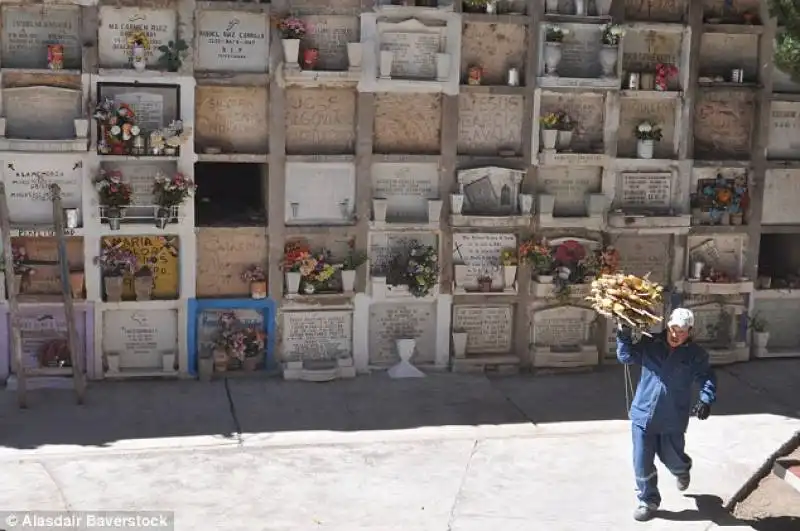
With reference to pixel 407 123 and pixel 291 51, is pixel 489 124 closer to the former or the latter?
pixel 407 123

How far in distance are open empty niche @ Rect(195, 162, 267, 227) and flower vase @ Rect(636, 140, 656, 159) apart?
13.5ft

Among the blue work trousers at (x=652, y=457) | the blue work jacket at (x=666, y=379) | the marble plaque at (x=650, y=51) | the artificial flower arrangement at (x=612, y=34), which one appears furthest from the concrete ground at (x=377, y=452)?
the artificial flower arrangement at (x=612, y=34)

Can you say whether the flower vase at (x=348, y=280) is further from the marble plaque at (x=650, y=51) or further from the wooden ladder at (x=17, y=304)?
the marble plaque at (x=650, y=51)

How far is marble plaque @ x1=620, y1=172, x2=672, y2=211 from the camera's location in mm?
11344

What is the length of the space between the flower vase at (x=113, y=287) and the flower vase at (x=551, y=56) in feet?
16.2

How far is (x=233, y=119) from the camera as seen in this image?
10.4m

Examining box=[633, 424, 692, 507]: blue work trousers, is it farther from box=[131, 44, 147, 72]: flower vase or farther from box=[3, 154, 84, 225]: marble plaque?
box=[3, 154, 84, 225]: marble plaque

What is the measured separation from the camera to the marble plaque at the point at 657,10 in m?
11.1

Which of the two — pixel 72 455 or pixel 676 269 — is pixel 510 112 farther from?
pixel 72 455

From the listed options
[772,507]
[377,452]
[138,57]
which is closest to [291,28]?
[138,57]

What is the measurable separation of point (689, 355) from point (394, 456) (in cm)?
271

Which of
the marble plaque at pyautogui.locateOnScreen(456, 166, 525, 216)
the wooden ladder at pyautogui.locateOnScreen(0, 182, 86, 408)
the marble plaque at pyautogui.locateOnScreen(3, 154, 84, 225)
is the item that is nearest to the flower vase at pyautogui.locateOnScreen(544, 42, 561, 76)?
the marble plaque at pyautogui.locateOnScreen(456, 166, 525, 216)

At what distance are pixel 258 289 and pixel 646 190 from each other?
4449 mm

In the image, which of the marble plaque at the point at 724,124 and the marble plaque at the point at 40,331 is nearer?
the marble plaque at the point at 40,331
